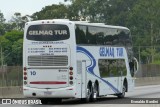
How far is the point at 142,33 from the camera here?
345 ft

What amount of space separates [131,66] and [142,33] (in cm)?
7289

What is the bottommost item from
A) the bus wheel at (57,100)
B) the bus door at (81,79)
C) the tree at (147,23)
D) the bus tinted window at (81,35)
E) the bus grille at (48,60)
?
the bus wheel at (57,100)

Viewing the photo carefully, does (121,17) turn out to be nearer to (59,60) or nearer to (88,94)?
→ (88,94)

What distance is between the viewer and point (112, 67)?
2969 cm

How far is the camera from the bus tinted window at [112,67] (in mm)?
28484

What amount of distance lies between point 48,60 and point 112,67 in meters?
5.02

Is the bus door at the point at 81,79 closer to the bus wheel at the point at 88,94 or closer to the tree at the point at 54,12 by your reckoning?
the bus wheel at the point at 88,94

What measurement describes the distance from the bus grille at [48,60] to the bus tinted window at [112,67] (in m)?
3.09

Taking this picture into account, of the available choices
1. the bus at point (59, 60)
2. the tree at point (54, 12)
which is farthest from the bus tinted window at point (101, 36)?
the tree at point (54, 12)

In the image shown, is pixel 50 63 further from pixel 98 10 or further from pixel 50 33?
pixel 98 10

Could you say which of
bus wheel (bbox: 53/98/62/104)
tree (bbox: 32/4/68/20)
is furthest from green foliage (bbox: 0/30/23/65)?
bus wheel (bbox: 53/98/62/104)

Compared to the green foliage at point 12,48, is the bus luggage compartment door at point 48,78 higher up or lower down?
lower down

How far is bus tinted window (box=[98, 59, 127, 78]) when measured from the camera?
93.5 ft

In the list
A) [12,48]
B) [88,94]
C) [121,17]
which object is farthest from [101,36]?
[121,17]
